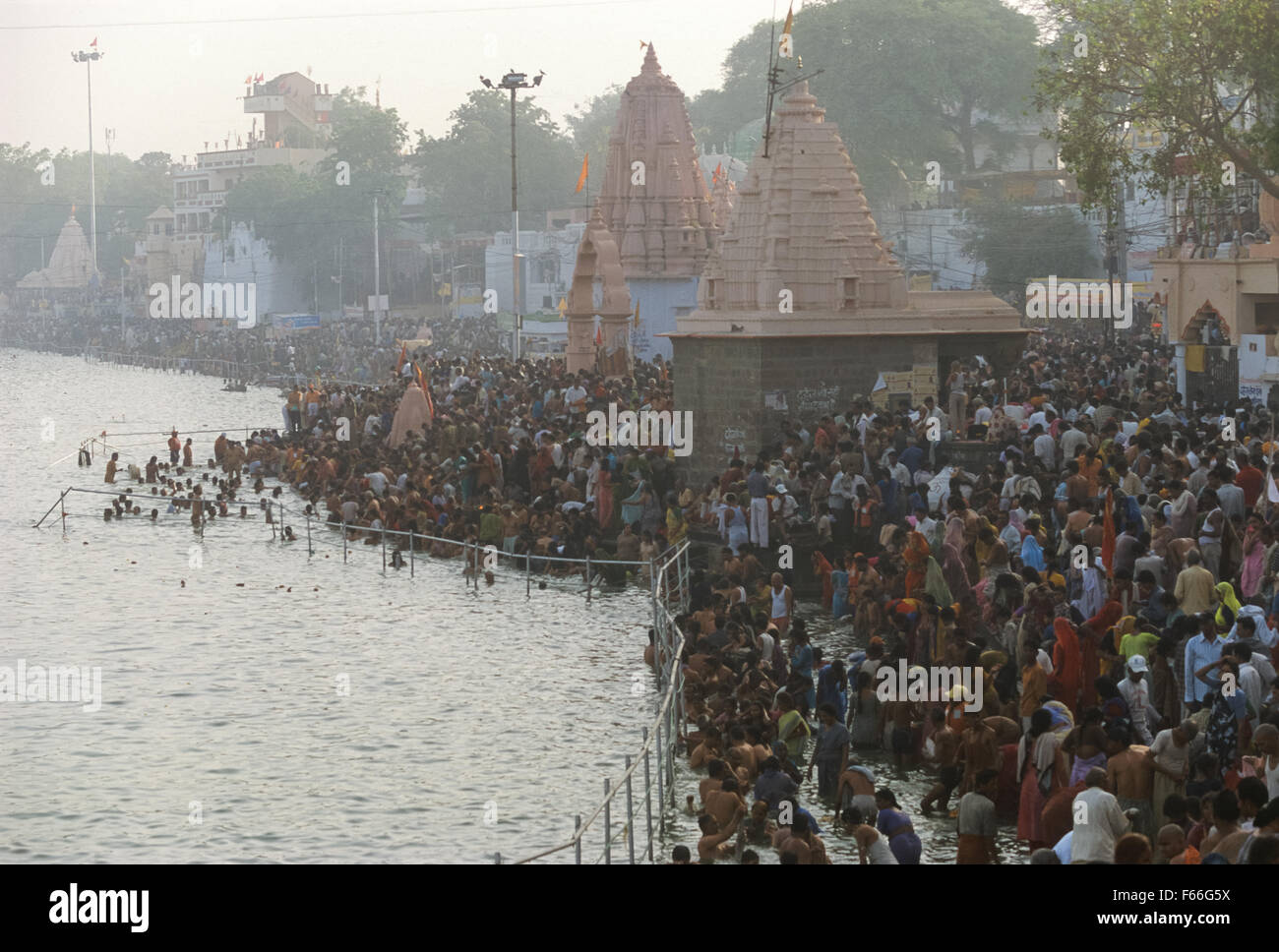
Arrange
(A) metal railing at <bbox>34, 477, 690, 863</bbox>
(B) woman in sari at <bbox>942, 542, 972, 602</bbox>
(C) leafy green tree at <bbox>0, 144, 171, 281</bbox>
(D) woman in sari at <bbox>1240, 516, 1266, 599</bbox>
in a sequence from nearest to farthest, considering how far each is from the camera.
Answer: (A) metal railing at <bbox>34, 477, 690, 863</bbox> < (D) woman in sari at <bbox>1240, 516, 1266, 599</bbox> < (B) woman in sari at <bbox>942, 542, 972, 602</bbox> < (C) leafy green tree at <bbox>0, 144, 171, 281</bbox>

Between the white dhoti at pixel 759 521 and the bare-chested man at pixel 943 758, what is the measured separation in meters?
7.19

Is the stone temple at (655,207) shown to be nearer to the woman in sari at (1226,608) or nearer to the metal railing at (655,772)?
the metal railing at (655,772)

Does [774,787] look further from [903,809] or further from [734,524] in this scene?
[734,524]

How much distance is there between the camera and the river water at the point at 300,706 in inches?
534

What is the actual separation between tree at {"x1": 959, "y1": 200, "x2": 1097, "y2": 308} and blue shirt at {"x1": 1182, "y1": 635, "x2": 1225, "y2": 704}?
138ft

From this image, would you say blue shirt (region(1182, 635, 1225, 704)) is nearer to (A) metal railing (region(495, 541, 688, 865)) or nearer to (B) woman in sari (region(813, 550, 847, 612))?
(A) metal railing (region(495, 541, 688, 865))

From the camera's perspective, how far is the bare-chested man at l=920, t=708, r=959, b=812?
11508 millimetres

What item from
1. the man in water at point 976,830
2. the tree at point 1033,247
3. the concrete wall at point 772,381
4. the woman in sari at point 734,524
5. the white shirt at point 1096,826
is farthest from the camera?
the tree at point 1033,247

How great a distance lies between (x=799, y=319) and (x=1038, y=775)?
1331 cm

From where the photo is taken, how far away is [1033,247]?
5166cm

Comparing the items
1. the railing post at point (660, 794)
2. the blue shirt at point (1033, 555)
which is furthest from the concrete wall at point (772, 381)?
the railing post at point (660, 794)

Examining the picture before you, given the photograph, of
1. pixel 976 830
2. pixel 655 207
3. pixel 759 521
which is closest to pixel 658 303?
pixel 655 207

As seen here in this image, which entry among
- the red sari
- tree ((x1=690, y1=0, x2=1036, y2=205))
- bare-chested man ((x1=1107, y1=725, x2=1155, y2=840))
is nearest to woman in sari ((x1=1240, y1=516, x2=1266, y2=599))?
bare-chested man ((x1=1107, y1=725, x2=1155, y2=840))
